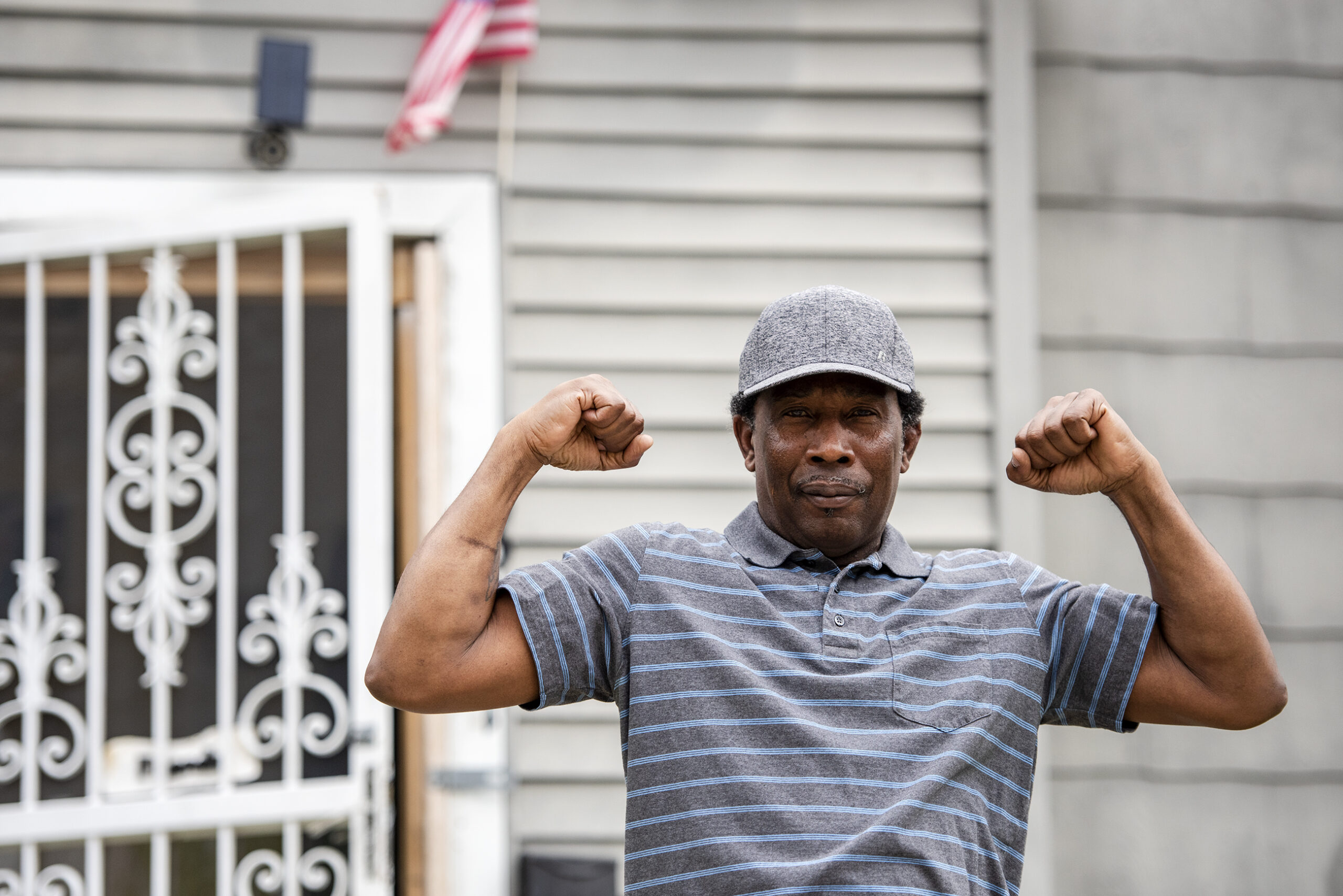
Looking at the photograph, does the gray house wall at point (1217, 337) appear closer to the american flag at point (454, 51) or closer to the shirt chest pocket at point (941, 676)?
the american flag at point (454, 51)

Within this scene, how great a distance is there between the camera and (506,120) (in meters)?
Result: 2.49

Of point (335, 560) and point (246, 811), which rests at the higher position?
point (335, 560)

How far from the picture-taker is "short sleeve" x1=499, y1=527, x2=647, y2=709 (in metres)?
1.25

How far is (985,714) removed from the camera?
122cm

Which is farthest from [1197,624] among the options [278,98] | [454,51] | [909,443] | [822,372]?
[278,98]

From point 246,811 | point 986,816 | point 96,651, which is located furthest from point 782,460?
point 96,651

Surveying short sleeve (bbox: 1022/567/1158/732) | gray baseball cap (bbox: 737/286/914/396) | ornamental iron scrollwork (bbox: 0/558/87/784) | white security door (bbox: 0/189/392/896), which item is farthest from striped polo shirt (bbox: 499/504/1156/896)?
ornamental iron scrollwork (bbox: 0/558/87/784)

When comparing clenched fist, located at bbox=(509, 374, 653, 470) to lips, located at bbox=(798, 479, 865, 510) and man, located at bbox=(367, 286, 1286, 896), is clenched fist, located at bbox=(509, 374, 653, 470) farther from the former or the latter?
lips, located at bbox=(798, 479, 865, 510)

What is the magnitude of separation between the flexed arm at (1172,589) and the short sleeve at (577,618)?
554mm

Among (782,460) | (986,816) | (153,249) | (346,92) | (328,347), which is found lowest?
(986,816)

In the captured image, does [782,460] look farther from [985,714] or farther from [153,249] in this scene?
[153,249]

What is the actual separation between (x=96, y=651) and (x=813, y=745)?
179 cm

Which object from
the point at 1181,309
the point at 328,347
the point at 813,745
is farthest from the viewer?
the point at 1181,309

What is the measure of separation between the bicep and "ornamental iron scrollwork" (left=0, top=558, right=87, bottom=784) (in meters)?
1.45
